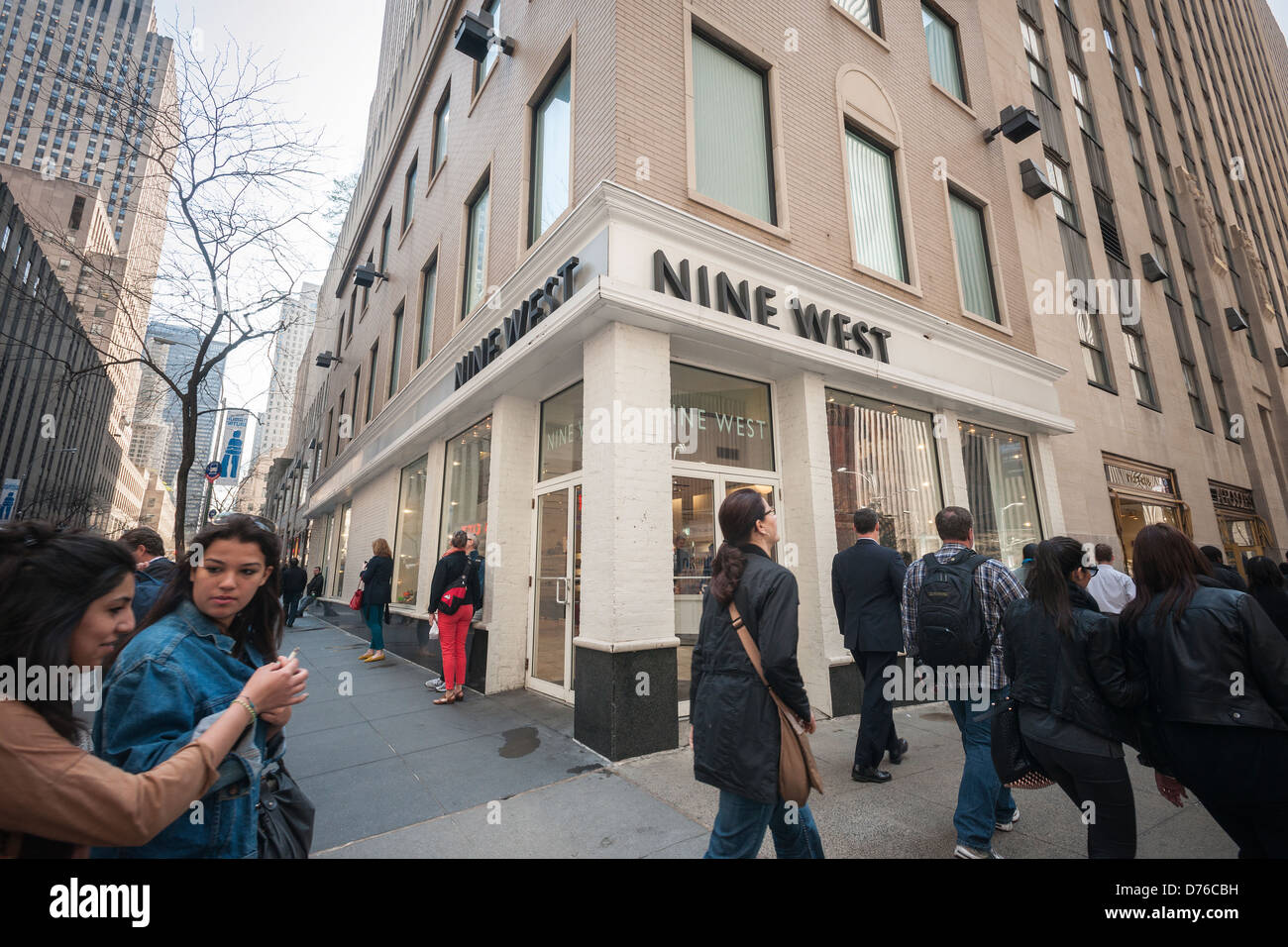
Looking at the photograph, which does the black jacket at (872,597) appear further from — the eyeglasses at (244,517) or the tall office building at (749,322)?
the eyeglasses at (244,517)

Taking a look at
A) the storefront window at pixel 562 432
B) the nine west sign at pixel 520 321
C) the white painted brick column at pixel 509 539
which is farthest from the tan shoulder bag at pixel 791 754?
the white painted brick column at pixel 509 539

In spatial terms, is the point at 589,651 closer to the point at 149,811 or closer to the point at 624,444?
the point at 624,444

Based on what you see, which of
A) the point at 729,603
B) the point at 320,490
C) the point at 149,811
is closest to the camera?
the point at 149,811

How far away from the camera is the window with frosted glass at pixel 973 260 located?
1020cm

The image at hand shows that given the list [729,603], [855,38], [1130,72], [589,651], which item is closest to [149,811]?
[729,603]

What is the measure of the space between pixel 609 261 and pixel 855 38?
7.39 metres

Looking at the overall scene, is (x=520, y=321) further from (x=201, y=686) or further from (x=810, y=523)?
(x=201, y=686)

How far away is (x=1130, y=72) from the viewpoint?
1811 centimetres

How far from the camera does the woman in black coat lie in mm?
9852

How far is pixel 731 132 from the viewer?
7445 mm

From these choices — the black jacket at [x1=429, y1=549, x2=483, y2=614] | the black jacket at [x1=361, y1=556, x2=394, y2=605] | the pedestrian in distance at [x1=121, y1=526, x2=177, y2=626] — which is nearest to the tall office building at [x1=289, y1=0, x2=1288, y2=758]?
the black jacket at [x1=429, y1=549, x2=483, y2=614]

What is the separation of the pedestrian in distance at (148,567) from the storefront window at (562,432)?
423 cm

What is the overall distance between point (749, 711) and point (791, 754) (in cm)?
26

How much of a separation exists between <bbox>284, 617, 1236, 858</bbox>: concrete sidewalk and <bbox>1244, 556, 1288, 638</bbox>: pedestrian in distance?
100 inches
